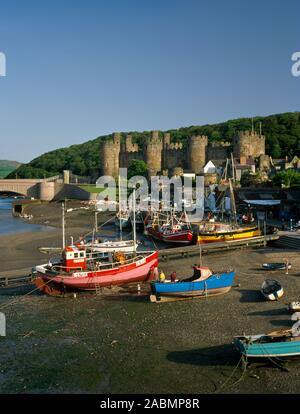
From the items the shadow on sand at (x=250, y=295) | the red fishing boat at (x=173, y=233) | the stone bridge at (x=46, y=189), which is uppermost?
the stone bridge at (x=46, y=189)

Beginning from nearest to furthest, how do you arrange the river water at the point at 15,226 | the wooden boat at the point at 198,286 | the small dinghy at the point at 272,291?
the small dinghy at the point at 272,291, the wooden boat at the point at 198,286, the river water at the point at 15,226

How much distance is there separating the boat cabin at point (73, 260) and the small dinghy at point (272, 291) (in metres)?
8.31

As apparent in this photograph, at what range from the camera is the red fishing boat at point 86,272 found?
813 inches

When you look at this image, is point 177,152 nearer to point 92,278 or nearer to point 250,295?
point 92,278

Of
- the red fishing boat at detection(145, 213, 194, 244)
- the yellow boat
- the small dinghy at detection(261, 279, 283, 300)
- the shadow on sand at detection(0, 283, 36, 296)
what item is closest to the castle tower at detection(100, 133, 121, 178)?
the red fishing boat at detection(145, 213, 194, 244)

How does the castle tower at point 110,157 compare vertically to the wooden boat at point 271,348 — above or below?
above

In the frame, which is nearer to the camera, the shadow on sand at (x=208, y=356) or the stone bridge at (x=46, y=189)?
the shadow on sand at (x=208, y=356)

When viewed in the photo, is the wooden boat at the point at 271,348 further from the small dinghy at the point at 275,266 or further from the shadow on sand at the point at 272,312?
the small dinghy at the point at 275,266

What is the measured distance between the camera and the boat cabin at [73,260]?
2123cm

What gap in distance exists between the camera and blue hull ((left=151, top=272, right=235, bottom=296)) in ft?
61.8

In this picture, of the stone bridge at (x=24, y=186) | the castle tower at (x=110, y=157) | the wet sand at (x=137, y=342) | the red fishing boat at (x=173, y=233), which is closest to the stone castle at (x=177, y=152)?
the castle tower at (x=110, y=157)

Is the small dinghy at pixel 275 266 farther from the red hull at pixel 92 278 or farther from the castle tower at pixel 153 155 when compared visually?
the castle tower at pixel 153 155

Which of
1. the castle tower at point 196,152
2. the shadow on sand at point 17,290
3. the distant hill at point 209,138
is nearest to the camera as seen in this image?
the shadow on sand at point 17,290
